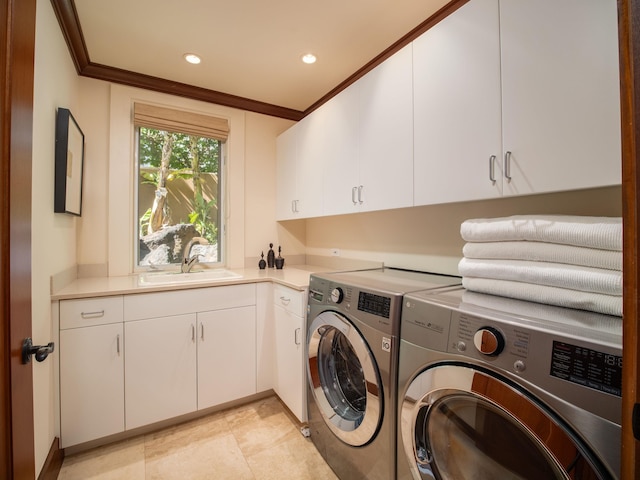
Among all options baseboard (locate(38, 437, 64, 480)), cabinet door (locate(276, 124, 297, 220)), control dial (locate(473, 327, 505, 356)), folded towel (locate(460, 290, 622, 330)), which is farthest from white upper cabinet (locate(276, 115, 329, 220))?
baseboard (locate(38, 437, 64, 480))

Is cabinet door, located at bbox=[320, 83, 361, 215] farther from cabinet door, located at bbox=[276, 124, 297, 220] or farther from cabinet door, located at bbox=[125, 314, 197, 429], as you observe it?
cabinet door, located at bbox=[125, 314, 197, 429]

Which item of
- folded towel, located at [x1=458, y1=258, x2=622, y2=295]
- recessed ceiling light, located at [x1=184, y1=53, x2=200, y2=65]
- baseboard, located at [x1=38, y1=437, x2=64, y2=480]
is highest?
recessed ceiling light, located at [x1=184, y1=53, x2=200, y2=65]

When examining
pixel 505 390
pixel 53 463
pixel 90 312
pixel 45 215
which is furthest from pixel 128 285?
pixel 505 390

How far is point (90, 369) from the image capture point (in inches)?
66.2

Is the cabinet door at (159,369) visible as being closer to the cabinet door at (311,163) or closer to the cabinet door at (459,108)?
the cabinet door at (311,163)

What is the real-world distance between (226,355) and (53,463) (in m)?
0.97

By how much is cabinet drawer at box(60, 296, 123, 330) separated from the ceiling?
1.57 m

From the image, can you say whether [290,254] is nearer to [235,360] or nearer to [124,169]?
[235,360]

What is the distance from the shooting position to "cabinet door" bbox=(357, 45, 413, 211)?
4.90ft

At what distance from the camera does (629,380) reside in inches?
18.0

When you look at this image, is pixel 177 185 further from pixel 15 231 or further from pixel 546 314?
pixel 546 314

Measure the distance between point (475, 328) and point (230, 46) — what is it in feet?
6.99

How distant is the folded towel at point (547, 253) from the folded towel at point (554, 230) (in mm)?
15

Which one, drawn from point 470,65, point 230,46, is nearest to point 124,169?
point 230,46
